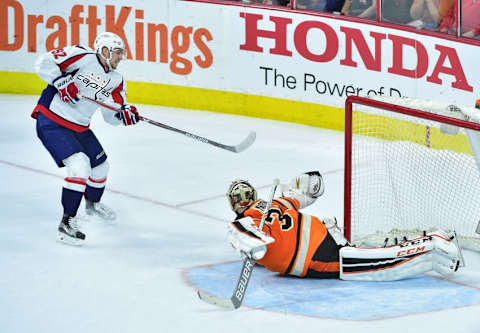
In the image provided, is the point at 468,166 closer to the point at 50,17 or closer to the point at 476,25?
the point at 476,25

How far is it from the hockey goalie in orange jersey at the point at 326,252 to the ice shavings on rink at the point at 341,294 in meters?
0.05

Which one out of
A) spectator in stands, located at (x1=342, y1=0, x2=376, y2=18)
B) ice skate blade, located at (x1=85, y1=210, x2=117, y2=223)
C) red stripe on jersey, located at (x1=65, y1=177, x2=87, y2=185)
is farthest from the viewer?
spectator in stands, located at (x1=342, y1=0, x2=376, y2=18)

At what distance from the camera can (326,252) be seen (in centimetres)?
522

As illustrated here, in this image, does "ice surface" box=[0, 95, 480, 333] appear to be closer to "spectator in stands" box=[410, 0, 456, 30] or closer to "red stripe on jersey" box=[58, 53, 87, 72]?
"red stripe on jersey" box=[58, 53, 87, 72]

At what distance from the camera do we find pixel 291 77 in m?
9.30

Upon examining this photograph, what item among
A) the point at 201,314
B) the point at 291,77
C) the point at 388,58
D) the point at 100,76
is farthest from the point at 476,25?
the point at 201,314

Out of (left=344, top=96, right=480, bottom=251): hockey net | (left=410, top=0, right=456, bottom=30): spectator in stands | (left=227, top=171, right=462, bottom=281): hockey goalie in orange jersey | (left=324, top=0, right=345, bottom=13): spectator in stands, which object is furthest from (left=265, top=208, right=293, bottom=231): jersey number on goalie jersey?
(left=324, top=0, right=345, bottom=13): spectator in stands

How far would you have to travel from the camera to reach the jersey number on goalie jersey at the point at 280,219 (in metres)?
5.13

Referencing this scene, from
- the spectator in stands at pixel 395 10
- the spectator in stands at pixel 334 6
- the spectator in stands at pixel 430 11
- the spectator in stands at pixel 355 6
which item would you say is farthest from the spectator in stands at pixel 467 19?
the spectator in stands at pixel 334 6

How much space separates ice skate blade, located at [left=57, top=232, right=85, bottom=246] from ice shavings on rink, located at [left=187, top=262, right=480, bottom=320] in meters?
0.83

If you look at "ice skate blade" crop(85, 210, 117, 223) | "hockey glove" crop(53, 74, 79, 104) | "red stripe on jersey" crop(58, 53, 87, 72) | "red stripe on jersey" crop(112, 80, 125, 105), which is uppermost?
"red stripe on jersey" crop(58, 53, 87, 72)

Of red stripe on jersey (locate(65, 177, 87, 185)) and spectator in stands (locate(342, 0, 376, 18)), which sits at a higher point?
spectator in stands (locate(342, 0, 376, 18))

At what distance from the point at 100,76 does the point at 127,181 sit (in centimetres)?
148

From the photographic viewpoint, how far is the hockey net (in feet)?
18.7
